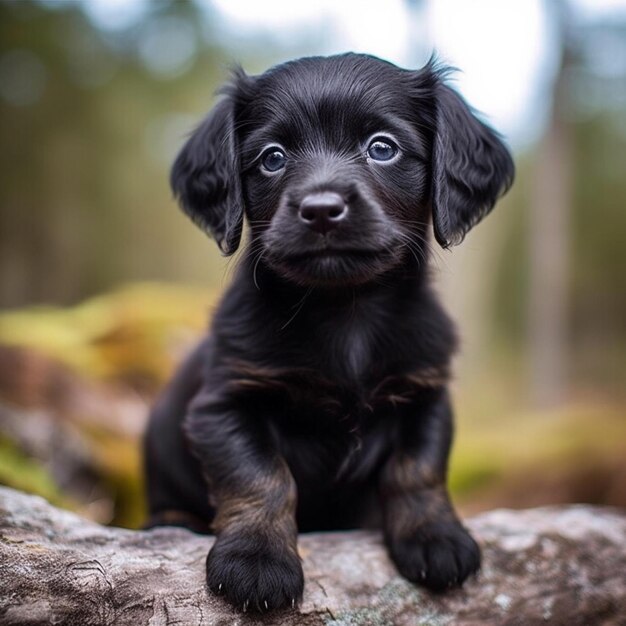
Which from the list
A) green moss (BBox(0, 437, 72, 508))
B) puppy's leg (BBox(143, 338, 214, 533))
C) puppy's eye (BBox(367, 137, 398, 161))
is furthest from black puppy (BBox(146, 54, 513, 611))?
green moss (BBox(0, 437, 72, 508))

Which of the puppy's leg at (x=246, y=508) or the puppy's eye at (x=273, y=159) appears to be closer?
the puppy's leg at (x=246, y=508)

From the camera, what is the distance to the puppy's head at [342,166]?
2555mm

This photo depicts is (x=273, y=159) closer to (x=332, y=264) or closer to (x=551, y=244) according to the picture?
(x=332, y=264)

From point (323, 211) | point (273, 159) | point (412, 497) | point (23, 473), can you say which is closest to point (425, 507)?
point (412, 497)

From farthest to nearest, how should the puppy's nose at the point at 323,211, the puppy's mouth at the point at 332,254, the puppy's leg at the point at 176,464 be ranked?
the puppy's leg at the point at 176,464
the puppy's mouth at the point at 332,254
the puppy's nose at the point at 323,211

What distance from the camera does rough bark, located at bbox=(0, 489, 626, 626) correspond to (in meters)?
2.29

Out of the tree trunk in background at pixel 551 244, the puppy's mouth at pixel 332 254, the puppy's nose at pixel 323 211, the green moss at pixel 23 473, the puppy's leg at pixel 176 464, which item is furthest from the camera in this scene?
the tree trunk in background at pixel 551 244

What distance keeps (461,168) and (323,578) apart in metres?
1.73

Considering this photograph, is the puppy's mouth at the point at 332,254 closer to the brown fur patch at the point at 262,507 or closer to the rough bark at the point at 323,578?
the brown fur patch at the point at 262,507

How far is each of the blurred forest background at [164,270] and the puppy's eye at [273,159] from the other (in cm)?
47

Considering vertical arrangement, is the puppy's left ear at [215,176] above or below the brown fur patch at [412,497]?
above

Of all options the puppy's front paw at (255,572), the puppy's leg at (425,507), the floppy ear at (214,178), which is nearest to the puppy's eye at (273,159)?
the floppy ear at (214,178)

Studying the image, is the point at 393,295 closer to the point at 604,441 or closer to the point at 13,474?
the point at 13,474

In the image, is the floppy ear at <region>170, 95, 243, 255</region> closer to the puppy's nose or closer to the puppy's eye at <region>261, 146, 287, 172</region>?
the puppy's eye at <region>261, 146, 287, 172</region>
